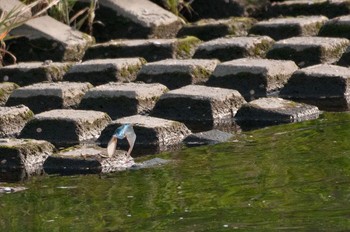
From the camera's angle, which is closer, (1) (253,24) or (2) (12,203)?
(2) (12,203)

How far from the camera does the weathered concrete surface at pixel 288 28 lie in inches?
282

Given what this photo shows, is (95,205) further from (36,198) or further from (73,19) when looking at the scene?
(73,19)

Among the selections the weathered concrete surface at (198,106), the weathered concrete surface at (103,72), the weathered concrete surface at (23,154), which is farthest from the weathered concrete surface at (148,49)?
the weathered concrete surface at (23,154)

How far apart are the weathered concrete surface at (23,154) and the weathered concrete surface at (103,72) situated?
5.07 feet

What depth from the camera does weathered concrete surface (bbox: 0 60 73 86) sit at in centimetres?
637

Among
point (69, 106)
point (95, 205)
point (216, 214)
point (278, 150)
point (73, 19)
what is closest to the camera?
point (216, 214)

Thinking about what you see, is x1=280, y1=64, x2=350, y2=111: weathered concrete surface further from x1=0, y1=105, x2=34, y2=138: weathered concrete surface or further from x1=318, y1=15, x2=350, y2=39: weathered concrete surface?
x1=0, y1=105, x2=34, y2=138: weathered concrete surface

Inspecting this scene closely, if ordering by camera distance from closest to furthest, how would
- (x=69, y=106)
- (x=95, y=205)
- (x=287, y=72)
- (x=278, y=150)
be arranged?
(x=95, y=205), (x=278, y=150), (x=69, y=106), (x=287, y=72)

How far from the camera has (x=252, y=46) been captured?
21.9 ft

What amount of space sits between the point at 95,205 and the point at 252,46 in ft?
9.76

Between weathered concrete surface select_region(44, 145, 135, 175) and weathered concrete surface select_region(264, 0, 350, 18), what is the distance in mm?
3443

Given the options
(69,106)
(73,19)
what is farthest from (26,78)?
(73,19)

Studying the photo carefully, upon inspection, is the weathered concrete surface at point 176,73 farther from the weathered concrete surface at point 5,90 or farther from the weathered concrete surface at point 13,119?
the weathered concrete surface at point 13,119

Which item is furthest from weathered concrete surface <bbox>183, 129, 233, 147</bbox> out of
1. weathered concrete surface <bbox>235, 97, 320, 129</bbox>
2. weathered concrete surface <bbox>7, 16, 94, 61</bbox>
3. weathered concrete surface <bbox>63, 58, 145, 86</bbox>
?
weathered concrete surface <bbox>7, 16, 94, 61</bbox>
